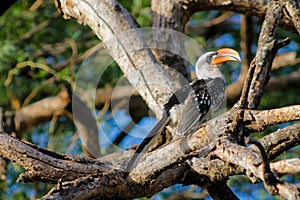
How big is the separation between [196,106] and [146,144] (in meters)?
0.72

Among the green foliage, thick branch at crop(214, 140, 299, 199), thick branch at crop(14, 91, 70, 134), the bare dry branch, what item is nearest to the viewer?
thick branch at crop(214, 140, 299, 199)

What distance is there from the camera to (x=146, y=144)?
345 cm

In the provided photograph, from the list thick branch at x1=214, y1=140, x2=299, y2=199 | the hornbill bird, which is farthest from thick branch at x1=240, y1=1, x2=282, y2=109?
the hornbill bird

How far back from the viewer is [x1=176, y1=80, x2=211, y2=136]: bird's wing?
3.87 m

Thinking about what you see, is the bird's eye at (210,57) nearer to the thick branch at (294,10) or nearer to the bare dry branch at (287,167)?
the thick branch at (294,10)

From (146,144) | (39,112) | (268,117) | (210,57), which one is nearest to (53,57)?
(39,112)

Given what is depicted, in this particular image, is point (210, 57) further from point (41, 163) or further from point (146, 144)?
point (41, 163)

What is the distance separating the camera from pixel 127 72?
3.99m

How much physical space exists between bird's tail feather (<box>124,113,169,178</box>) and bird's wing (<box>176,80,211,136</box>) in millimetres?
95

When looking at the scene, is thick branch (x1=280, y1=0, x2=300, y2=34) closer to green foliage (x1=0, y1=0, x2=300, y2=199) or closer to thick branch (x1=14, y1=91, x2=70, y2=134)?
green foliage (x1=0, y1=0, x2=300, y2=199)

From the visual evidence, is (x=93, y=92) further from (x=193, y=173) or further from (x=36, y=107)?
(x=193, y=173)

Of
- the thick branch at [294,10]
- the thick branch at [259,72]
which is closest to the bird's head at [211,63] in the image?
the thick branch at [294,10]

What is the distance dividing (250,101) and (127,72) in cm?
130

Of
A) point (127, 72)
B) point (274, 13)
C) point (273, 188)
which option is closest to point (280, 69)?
point (127, 72)
